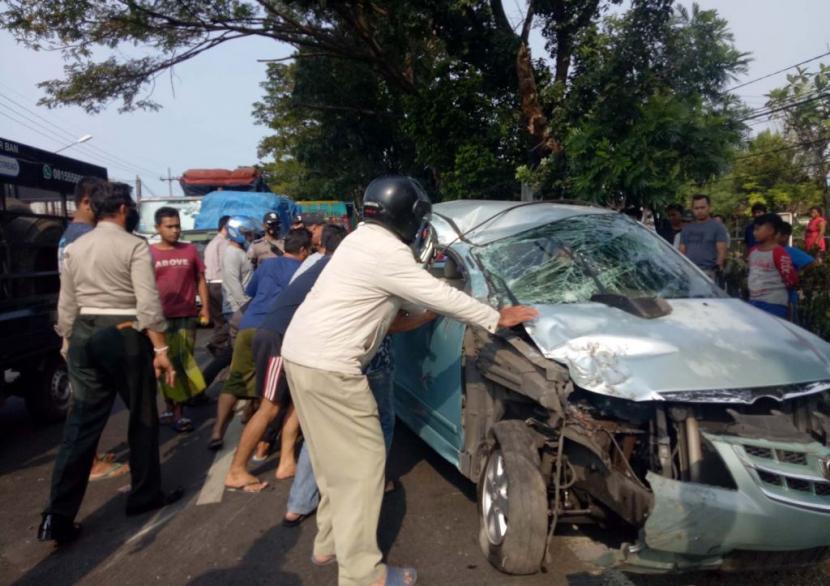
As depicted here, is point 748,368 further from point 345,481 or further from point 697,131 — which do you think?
point 697,131

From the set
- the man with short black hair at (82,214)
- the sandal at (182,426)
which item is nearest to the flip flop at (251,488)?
the sandal at (182,426)

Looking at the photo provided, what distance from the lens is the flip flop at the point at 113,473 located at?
4664 millimetres

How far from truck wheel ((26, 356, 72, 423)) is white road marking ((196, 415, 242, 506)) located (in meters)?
1.57

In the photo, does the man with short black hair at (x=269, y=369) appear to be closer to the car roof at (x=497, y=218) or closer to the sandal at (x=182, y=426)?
the car roof at (x=497, y=218)

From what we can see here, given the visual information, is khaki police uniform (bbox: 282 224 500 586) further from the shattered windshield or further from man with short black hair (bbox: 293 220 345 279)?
man with short black hair (bbox: 293 220 345 279)

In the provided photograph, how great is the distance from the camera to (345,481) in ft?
9.30

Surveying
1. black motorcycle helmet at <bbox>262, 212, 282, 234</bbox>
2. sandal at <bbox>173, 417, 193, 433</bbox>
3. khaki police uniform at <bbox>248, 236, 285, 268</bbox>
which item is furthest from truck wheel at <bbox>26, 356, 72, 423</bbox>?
black motorcycle helmet at <bbox>262, 212, 282, 234</bbox>

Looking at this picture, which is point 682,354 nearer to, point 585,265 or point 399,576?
point 585,265

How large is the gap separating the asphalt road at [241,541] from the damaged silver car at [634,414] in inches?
11.3

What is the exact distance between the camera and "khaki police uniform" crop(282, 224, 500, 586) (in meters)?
2.78

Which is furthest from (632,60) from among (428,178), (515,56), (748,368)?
(428,178)

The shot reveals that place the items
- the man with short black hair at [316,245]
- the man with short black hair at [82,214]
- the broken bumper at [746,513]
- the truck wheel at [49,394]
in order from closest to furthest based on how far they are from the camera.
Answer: the broken bumper at [746,513] → the man with short black hair at [316,245] → the man with short black hair at [82,214] → the truck wheel at [49,394]

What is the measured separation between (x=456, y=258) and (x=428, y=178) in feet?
39.7

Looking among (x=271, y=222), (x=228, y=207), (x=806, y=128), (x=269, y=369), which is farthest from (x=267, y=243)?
(x=806, y=128)
